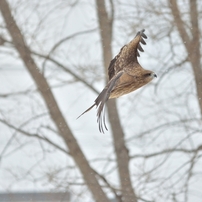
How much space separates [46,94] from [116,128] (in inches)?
13.6

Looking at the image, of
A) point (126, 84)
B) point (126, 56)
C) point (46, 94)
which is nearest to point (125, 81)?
point (126, 84)

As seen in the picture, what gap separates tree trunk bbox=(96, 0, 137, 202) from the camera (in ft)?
6.67

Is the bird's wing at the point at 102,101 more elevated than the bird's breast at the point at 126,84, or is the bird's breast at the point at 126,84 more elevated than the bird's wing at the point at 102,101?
the bird's breast at the point at 126,84

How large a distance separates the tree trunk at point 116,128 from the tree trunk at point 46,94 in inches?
5.4

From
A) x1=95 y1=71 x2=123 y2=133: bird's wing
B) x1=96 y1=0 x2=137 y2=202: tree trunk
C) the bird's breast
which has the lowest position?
x1=95 y1=71 x2=123 y2=133: bird's wing

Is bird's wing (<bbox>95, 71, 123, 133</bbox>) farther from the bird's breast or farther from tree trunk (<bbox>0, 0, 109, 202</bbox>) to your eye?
tree trunk (<bbox>0, 0, 109, 202</bbox>)

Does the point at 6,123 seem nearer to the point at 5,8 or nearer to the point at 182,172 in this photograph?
the point at 5,8

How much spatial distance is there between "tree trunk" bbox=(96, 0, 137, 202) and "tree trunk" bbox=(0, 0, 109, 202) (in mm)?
136

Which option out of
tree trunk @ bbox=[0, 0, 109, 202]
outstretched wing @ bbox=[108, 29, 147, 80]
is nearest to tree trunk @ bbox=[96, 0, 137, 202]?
tree trunk @ bbox=[0, 0, 109, 202]

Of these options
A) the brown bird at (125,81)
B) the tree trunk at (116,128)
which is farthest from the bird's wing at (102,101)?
the tree trunk at (116,128)

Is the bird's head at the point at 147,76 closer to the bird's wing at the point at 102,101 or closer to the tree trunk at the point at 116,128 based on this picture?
the bird's wing at the point at 102,101

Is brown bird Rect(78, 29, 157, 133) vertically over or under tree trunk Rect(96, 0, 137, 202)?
under

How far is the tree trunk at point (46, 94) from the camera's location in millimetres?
2066

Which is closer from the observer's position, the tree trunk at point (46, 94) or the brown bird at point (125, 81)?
the brown bird at point (125, 81)
